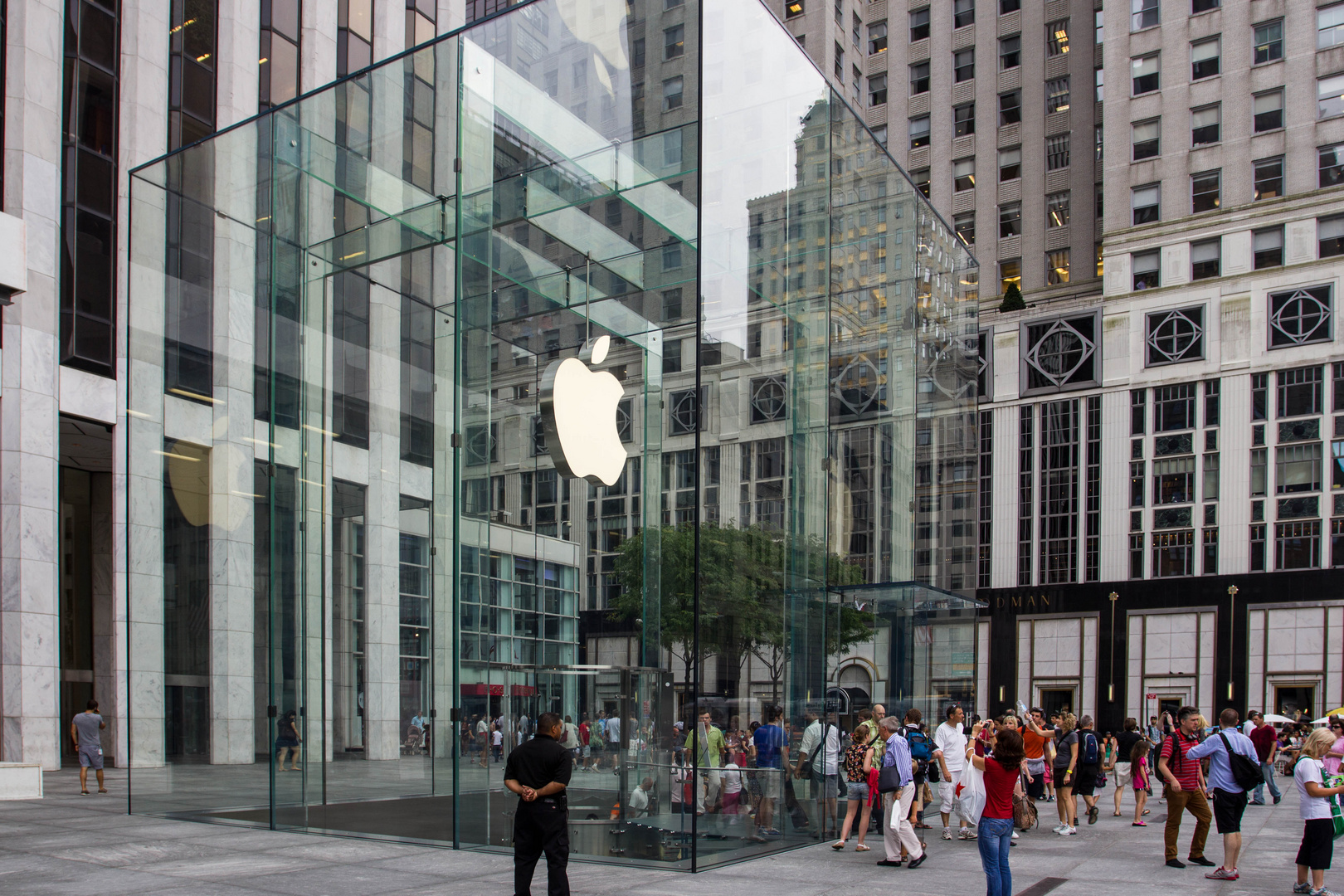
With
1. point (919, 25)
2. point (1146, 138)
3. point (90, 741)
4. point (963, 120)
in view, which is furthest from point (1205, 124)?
point (90, 741)

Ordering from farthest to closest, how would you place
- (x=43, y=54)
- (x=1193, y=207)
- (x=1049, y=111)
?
(x=1049, y=111) < (x=1193, y=207) < (x=43, y=54)

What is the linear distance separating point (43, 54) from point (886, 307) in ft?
64.7

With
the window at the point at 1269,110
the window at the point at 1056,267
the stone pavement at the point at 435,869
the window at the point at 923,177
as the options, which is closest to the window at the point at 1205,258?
the window at the point at 1269,110

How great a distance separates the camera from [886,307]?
18.1m

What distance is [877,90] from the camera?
230 ft

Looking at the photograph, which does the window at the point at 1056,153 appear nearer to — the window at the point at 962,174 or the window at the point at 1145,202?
the window at the point at 962,174

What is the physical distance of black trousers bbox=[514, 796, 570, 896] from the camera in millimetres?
8500

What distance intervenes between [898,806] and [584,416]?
562 centimetres

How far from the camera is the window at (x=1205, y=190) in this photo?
169 feet

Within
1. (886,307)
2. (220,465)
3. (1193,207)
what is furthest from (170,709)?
(1193,207)

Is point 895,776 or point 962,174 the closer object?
point 895,776

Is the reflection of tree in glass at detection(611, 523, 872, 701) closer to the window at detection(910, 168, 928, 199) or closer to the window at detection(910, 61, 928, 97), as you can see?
the window at detection(910, 168, 928, 199)

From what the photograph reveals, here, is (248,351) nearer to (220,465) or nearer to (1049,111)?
(220,465)

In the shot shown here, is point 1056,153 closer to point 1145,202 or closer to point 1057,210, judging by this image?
point 1057,210
